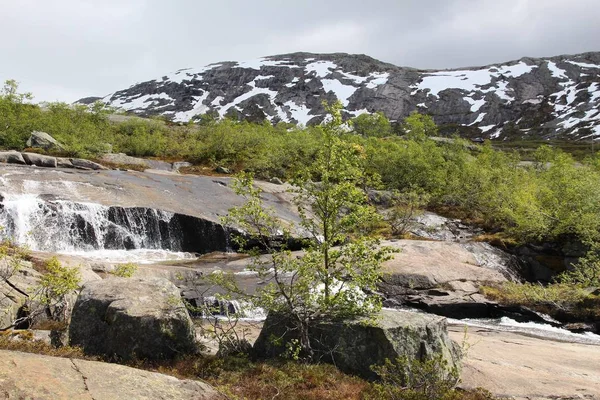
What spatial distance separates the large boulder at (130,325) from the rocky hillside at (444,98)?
139807 millimetres

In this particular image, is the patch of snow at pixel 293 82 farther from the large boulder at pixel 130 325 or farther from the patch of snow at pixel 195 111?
the large boulder at pixel 130 325

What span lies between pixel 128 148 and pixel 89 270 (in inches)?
1981

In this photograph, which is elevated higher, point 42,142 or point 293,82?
point 293,82

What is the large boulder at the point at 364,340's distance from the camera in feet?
35.0

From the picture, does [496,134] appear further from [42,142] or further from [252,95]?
[42,142]

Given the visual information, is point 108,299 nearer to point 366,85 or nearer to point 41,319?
point 41,319

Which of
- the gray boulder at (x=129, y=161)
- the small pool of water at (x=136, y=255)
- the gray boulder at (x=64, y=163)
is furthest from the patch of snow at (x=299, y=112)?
the small pool of water at (x=136, y=255)

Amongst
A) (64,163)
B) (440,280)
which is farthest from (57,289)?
(64,163)

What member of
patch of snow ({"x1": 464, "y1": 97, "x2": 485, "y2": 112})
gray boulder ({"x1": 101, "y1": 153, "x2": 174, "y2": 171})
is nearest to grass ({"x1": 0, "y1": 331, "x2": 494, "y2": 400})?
gray boulder ({"x1": 101, "y1": 153, "x2": 174, "y2": 171})

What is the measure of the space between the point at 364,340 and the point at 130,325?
562 cm

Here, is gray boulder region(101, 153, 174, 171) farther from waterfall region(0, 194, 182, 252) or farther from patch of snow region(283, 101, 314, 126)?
patch of snow region(283, 101, 314, 126)

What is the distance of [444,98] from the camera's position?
173 meters

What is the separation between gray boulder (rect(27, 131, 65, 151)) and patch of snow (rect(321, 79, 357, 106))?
446 feet

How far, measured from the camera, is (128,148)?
64.1 m
